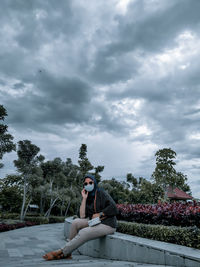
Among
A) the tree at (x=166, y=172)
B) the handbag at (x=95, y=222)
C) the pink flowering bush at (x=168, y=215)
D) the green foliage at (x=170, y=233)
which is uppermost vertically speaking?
the tree at (x=166, y=172)

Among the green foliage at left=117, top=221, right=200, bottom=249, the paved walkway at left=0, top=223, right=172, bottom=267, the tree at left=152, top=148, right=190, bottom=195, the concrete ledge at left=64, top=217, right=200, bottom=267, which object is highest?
the tree at left=152, top=148, right=190, bottom=195

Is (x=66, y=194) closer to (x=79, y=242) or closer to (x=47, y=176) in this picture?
(x=47, y=176)

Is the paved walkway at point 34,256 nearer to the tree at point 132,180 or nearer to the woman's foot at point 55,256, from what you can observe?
the woman's foot at point 55,256

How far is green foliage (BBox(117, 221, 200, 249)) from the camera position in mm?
3351

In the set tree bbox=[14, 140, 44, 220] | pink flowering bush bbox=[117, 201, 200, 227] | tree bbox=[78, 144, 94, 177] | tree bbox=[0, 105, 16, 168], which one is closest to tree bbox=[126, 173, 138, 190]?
tree bbox=[78, 144, 94, 177]

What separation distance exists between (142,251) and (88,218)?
1.38 metres

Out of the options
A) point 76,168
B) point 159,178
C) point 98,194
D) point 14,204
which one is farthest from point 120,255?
point 14,204

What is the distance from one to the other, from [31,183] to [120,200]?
14.7 m

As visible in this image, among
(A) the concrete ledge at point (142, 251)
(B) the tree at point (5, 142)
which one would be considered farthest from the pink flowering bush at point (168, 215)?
(B) the tree at point (5, 142)

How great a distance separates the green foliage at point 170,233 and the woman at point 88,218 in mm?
608

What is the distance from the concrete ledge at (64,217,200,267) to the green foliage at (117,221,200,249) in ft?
0.51

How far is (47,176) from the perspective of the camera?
26297mm

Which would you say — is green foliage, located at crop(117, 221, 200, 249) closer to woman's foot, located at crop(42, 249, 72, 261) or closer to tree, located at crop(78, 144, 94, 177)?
woman's foot, located at crop(42, 249, 72, 261)

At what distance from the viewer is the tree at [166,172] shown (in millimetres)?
22344
